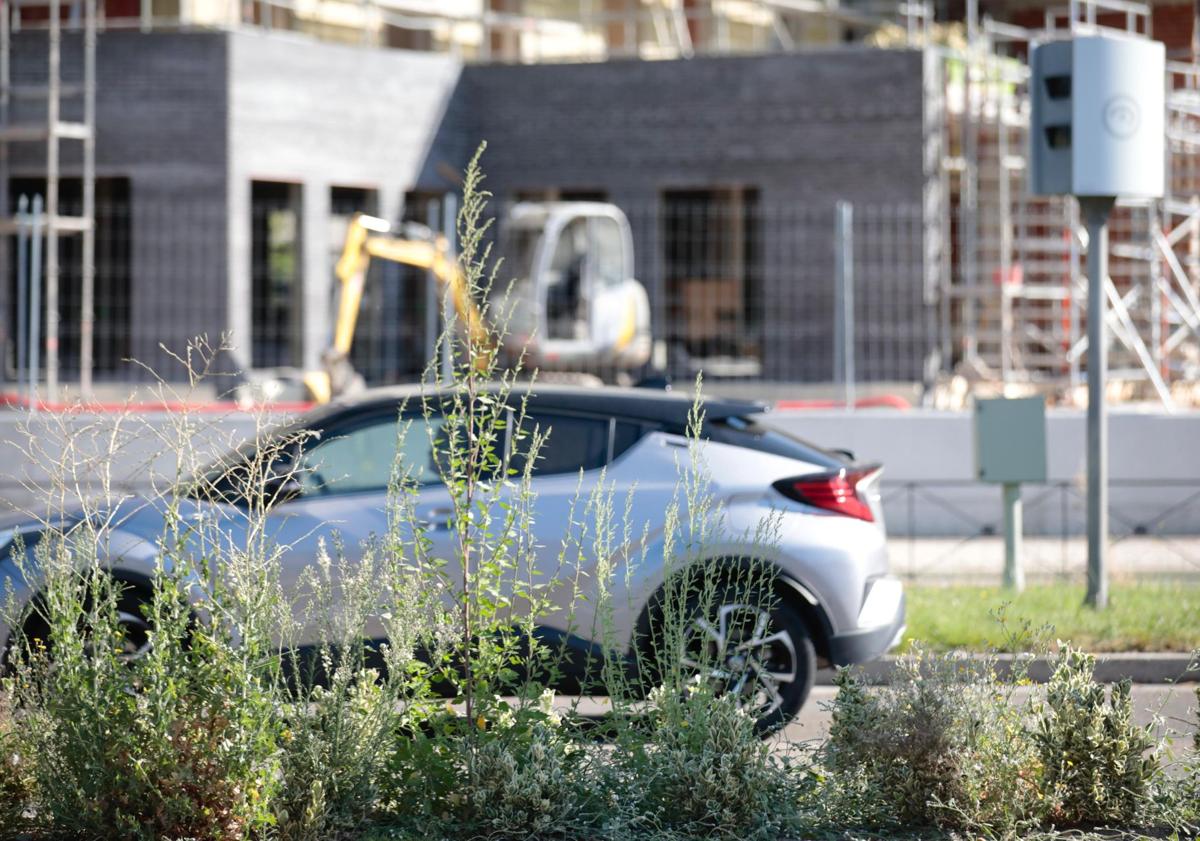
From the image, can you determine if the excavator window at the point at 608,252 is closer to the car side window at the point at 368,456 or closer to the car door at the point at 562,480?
the car side window at the point at 368,456

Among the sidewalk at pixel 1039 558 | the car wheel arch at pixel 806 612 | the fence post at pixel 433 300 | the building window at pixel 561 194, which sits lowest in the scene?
the sidewalk at pixel 1039 558

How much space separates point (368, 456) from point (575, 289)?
14.8 meters

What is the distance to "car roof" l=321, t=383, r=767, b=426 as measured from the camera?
8141 mm

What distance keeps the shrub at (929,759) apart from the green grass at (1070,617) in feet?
→ 12.0

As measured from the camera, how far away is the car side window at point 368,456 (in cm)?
797

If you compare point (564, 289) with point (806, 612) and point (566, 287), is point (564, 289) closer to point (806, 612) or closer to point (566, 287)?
point (566, 287)

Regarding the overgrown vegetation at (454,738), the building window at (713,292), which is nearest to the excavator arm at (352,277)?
the building window at (713,292)

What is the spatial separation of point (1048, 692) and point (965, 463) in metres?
10.9

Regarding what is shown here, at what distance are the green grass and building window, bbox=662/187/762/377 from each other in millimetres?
12642

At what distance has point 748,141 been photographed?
1050 inches

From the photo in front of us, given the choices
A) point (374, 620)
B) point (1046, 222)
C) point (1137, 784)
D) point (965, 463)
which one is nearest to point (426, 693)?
point (374, 620)

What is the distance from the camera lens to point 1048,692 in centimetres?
573

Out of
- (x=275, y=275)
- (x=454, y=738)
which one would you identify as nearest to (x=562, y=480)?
(x=454, y=738)

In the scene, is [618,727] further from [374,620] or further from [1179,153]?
[1179,153]
